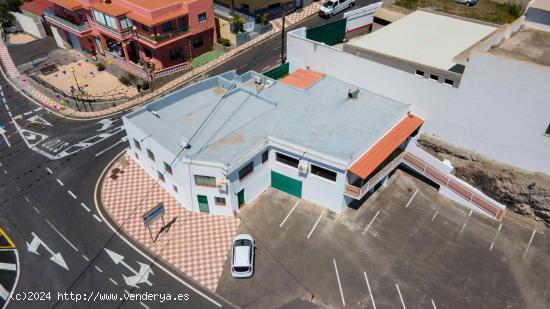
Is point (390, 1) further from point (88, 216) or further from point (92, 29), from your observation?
point (88, 216)

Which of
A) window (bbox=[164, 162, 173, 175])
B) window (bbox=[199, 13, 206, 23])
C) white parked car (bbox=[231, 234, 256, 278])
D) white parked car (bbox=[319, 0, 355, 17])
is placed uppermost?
window (bbox=[199, 13, 206, 23])

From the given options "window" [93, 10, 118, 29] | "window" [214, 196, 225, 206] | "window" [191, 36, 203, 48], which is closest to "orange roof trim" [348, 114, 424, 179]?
"window" [214, 196, 225, 206]

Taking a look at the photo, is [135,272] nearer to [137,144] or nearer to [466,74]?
[137,144]

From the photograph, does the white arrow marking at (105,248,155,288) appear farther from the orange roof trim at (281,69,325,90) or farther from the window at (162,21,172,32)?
the window at (162,21,172,32)

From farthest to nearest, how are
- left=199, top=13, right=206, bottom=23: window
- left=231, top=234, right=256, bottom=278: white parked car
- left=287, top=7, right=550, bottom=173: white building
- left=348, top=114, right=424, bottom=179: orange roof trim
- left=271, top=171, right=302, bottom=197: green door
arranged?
left=199, top=13, right=206, bottom=23: window < left=271, top=171, right=302, bottom=197: green door < left=348, top=114, right=424, bottom=179: orange roof trim < left=287, top=7, right=550, bottom=173: white building < left=231, top=234, right=256, bottom=278: white parked car

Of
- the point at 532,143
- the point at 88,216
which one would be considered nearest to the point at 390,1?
the point at 532,143

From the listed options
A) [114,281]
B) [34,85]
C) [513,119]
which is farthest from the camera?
[34,85]

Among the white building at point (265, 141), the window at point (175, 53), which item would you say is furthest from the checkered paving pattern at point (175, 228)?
the window at point (175, 53)
